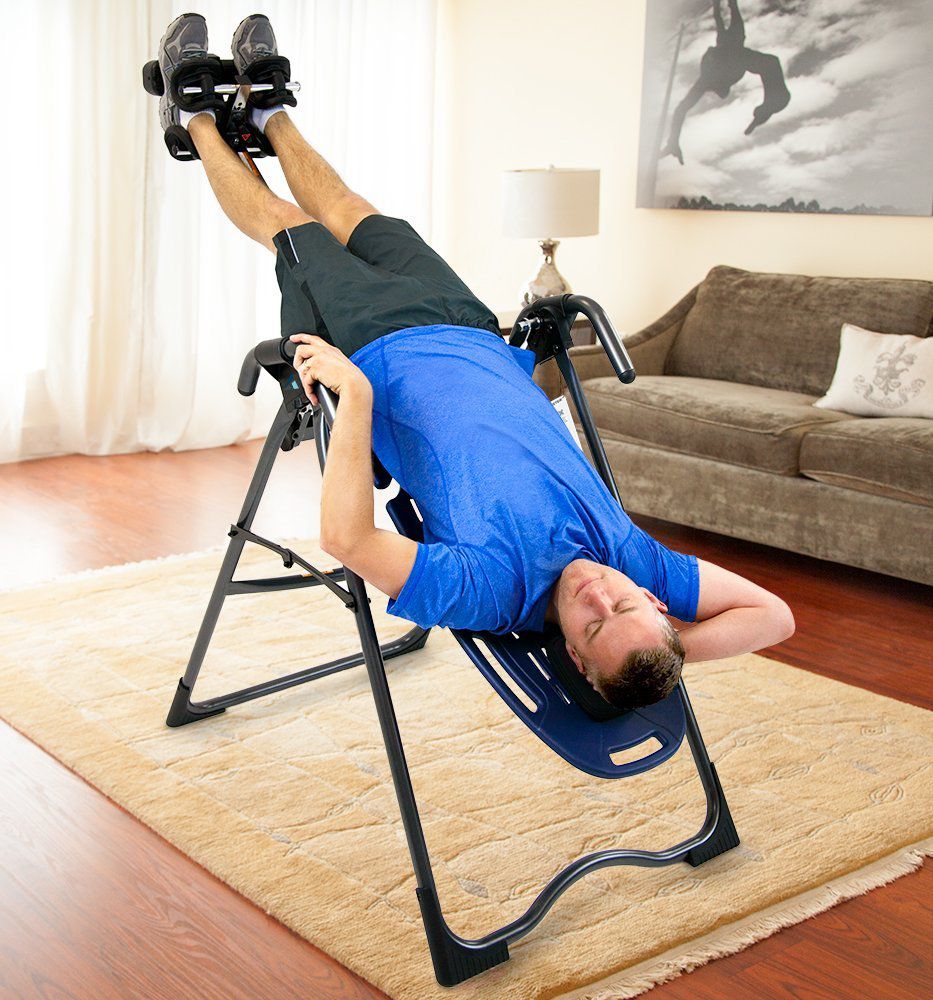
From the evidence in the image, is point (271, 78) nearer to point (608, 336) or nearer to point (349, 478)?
point (608, 336)

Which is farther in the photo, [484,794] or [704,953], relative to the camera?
[484,794]

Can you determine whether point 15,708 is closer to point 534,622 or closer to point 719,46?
point 534,622

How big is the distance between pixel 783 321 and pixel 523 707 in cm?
291

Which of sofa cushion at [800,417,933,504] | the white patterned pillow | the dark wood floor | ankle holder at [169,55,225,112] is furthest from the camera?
the white patterned pillow

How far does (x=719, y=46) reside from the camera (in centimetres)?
496

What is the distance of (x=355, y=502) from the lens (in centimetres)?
195

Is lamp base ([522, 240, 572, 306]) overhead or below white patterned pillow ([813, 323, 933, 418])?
overhead

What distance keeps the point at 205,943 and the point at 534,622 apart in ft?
2.48

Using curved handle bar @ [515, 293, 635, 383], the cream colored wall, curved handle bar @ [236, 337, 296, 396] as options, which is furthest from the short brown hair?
the cream colored wall

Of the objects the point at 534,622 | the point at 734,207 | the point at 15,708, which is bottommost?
the point at 15,708

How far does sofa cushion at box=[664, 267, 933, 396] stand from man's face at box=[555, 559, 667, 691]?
101 inches

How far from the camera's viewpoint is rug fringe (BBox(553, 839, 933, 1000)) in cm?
188

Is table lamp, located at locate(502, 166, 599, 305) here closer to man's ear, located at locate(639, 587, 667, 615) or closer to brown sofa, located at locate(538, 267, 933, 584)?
brown sofa, located at locate(538, 267, 933, 584)

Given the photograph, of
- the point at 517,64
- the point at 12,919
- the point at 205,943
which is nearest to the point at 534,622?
the point at 205,943
